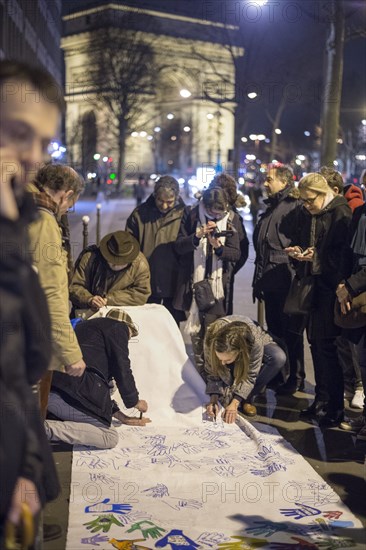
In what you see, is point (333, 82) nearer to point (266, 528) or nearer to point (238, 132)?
point (266, 528)

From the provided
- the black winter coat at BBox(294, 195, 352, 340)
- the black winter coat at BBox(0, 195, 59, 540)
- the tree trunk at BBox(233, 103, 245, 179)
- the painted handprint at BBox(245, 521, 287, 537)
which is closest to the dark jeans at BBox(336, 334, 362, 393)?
the black winter coat at BBox(294, 195, 352, 340)

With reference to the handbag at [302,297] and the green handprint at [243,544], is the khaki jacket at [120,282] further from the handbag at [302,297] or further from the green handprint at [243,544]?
the green handprint at [243,544]

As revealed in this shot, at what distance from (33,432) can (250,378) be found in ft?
15.3

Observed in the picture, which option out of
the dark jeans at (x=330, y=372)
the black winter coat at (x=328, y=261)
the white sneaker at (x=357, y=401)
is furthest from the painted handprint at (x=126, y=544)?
the white sneaker at (x=357, y=401)

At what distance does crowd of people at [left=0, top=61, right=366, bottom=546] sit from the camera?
A: 464 centimetres

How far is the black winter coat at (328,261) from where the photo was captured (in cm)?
731

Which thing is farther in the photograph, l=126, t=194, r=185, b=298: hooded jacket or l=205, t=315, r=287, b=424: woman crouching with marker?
l=126, t=194, r=185, b=298: hooded jacket

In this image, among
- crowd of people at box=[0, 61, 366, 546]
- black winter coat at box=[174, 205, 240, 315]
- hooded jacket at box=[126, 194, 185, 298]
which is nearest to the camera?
crowd of people at box=[0, 61, 366, 546]

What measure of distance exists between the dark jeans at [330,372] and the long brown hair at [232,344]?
603 millimetres

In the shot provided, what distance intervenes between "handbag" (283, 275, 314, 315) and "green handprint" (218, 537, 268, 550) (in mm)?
2828

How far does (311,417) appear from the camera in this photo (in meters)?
7.63

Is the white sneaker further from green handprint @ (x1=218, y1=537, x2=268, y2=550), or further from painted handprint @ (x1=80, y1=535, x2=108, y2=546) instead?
painted handprint @ (x1=80, y1=535, x2=108, y2=546)

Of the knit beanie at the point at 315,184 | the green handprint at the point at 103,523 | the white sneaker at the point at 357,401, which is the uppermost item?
the knit beanie at the point at 315,184

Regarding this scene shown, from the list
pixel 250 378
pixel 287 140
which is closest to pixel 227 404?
pixel 250 378
